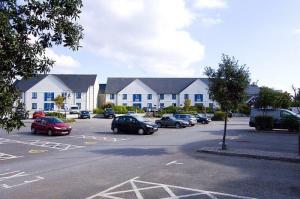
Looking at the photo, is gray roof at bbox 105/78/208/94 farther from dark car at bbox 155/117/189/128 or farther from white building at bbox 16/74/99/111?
dark car at bbox 155/117/189/128

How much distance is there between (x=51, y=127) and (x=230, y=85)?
52.2ft

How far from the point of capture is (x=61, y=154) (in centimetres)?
1847

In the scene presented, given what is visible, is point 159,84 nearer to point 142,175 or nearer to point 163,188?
point 142,175

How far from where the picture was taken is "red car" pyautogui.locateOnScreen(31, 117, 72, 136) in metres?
29.4

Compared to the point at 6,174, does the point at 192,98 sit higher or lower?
higher

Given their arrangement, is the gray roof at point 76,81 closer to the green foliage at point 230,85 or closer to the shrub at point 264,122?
the shrub at point 264,122

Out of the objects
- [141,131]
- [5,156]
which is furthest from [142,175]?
[141,131]

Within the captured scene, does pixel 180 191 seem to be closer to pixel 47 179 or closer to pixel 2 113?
pixel 47 179

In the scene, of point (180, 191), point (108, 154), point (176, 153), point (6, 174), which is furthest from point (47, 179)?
point (176, 153)

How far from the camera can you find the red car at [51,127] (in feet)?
96.5

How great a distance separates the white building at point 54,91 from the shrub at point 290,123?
2379 inches

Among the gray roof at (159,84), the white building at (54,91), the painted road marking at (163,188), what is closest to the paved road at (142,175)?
the painted road marking at (163,188)

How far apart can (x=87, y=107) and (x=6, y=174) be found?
249ft

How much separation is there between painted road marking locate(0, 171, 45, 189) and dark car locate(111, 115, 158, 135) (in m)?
17.7
